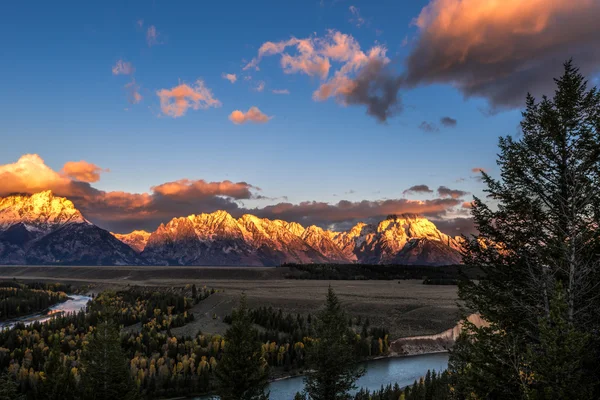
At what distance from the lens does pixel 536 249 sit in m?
20.0

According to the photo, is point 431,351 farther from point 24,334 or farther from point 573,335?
point 24,334

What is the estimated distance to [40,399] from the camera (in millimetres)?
46406

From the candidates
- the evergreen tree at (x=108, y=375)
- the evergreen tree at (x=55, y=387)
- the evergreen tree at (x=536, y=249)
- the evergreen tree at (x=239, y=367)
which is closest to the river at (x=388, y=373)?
the evergreen tree at (x=55, y=387)

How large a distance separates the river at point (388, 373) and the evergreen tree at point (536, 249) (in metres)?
49.6

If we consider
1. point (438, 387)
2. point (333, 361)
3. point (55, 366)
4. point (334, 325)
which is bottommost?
point (438, 387)

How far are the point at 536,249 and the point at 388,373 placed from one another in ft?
209

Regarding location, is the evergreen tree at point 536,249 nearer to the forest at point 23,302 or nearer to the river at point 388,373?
the river at point 388,373

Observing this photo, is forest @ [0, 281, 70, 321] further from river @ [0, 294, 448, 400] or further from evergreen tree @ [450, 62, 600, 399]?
evergreen tree @ [450, 62, 600, 399]

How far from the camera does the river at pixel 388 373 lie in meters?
66.4

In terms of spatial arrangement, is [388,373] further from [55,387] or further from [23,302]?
[23,302]

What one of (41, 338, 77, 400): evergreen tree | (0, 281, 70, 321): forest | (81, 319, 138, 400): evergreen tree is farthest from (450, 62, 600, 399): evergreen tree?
(0, 281, 70, 321): forest

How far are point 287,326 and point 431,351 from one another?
1365 inches

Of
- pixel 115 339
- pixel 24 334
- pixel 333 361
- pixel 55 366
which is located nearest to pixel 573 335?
pixel 333 361

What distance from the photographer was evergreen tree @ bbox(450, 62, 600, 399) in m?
17.4
